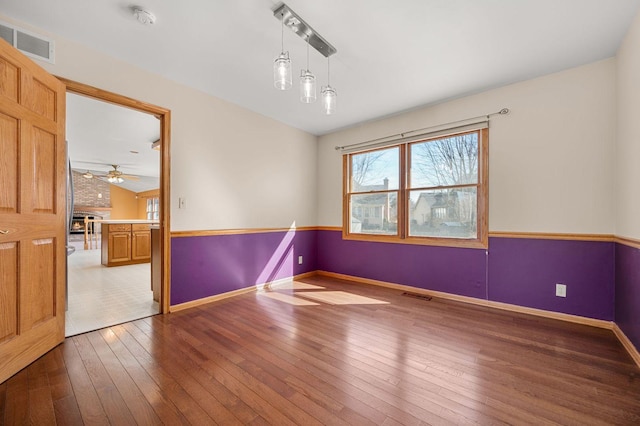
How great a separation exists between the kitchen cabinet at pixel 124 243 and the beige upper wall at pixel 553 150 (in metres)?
6.22

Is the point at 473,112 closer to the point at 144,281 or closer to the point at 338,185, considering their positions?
the point at 338,185

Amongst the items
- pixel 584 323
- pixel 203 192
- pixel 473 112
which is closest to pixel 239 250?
pixel 203 192

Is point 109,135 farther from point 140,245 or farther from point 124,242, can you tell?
point 140,245

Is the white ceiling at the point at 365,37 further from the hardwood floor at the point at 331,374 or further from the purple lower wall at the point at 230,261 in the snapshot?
the hardwood floor at the point at 331,374

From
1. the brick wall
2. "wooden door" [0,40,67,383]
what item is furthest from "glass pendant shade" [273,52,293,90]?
the brick wall

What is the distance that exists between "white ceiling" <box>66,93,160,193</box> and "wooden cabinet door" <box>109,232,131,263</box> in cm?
185

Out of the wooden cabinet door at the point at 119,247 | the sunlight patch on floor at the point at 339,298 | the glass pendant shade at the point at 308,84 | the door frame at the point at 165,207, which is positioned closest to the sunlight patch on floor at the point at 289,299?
the sunlight patch on floor at the point at 339,298

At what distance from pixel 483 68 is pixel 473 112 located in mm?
645

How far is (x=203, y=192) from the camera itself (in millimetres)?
3176

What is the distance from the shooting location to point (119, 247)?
212 inches

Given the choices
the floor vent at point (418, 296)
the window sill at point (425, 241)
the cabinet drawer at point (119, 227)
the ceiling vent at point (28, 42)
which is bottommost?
the floor vent at point (418, 296)

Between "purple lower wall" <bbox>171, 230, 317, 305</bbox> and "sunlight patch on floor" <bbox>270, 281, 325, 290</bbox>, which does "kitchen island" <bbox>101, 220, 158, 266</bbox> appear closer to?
"purple lower wall" <bbox>171, 230, 317, 305</bbox>

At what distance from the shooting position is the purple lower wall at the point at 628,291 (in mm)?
1953

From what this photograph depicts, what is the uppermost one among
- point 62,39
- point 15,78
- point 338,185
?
point 62,39
